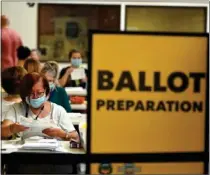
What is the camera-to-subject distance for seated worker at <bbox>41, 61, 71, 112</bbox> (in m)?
1.80

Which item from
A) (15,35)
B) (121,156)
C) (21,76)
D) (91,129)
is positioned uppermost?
(15,35)

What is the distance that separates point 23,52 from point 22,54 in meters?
0.01

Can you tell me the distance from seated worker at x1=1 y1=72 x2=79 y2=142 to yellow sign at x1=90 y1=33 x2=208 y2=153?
0.46 feet

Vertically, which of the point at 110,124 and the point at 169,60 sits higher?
the point at 169,60

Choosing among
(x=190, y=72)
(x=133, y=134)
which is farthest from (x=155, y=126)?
(x=190, y=72)

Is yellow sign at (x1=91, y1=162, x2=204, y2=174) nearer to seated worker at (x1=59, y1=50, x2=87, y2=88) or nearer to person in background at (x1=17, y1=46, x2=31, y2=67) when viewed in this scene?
seated worker at (x1=59, y1=50, x2=87, y2=88)

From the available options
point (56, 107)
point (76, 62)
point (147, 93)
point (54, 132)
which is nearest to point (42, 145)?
point (54, 132)

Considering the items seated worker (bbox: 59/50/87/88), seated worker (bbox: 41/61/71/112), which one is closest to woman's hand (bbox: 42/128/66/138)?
seated worker (bbox: 41/61/71/112)

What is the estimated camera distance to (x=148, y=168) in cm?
181

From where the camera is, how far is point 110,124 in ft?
5.81

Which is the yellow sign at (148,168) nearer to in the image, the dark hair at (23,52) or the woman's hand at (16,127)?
the woman's hand at (16,127)

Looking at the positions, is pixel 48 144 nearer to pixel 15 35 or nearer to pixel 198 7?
pixel 15 35

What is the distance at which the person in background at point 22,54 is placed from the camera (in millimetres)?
1806

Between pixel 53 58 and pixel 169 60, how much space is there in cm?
52
